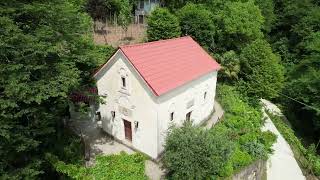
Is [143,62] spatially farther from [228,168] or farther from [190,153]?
[228,168]

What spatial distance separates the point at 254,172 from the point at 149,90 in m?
10.2

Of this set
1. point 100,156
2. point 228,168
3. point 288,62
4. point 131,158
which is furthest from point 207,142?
point 288,62

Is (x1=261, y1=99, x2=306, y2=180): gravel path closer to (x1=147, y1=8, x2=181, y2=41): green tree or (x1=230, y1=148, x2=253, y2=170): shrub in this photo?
(x1=230, y1=148, x2=253, y2=170): shrub

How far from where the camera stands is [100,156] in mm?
23250

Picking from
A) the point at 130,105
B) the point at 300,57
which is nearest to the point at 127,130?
the point at 130,105

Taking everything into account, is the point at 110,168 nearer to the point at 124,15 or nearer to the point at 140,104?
the point at 140,104

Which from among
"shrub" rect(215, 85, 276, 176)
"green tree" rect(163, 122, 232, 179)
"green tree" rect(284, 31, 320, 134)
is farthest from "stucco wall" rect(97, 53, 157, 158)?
"green tree" rect(284, 31, 320, 134)

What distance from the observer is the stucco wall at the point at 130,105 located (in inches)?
866

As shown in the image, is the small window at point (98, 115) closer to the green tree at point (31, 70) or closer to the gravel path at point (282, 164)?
the green tree at point (31, 70)

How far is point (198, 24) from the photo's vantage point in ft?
119

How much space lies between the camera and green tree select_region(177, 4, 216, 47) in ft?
120

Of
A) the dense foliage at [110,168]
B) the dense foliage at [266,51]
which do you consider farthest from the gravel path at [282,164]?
the dense foliage at [110,168]

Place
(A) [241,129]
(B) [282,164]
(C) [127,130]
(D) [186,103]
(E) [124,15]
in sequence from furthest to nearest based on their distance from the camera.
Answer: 1. (E) [124,15]
2. (B) [282,164]
3. (A) [241,129]
4. (D) [186,103]
5. (C) [127,130]

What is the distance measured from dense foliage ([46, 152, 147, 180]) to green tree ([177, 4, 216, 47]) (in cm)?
1820
